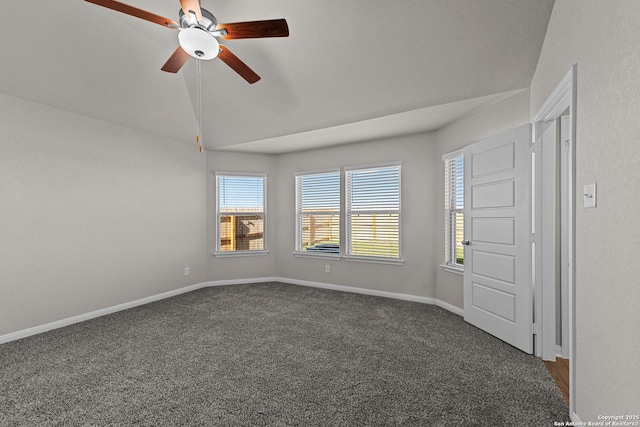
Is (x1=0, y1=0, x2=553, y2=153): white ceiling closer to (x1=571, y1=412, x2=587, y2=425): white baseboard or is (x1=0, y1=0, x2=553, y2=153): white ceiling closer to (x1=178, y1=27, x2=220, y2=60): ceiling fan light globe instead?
(x1=178, y1=27, x2=220, y2=60): ceiling fan light globe

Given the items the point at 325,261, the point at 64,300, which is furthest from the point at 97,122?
the point at 325,261

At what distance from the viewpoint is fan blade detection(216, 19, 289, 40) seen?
2.11m

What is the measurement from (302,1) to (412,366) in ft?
11.0

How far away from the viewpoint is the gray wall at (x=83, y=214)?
3232mm

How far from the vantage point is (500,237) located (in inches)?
123

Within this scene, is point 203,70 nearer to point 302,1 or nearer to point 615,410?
point 302,1

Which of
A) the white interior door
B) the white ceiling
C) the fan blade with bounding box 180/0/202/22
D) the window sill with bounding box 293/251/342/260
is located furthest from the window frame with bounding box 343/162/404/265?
the fan blade with bounding box 180/0/202/22

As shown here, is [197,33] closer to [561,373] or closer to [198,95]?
[198,95]

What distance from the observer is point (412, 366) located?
101 inches

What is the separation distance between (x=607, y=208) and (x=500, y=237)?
172 cm

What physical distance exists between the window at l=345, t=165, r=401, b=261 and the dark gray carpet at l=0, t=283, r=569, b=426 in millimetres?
1246

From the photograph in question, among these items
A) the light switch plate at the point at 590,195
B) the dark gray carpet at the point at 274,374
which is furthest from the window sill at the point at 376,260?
the light switch plate at the point at 590,195

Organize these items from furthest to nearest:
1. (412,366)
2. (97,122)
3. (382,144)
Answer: (382,144) → (97,122) → (412,366)

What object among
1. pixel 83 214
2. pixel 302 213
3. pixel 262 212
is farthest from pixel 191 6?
pixel 262 212
